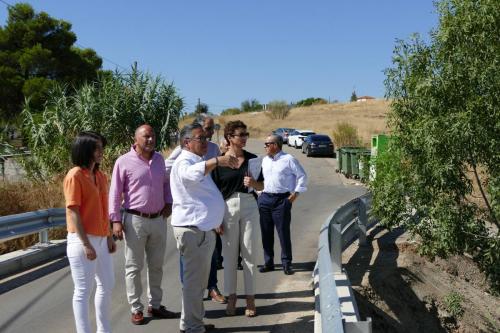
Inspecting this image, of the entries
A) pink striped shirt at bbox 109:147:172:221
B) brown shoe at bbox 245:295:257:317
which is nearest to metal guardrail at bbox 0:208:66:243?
pink striped shirt at bbox 109:147:172:221

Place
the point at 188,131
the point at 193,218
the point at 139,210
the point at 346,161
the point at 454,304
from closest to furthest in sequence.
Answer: the point at 193,218 < the point at 188,131 < the point at 139,210 < the point at 454,304 < the point at 346,161

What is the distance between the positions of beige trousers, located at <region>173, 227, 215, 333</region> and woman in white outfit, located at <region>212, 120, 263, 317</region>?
756 millimetres

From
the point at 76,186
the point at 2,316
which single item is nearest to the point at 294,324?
the point at 76,186

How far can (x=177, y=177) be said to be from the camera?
5055 mm

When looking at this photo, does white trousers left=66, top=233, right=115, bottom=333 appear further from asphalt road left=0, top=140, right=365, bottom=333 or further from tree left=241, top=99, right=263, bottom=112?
tree left=241, top=99, right=263, bottom=112

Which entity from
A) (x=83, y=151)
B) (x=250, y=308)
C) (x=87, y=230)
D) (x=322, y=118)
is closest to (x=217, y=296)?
(x=250, y=308)

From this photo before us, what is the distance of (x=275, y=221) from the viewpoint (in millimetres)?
7809

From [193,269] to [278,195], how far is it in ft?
9.74

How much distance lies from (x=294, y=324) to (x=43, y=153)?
11.5 m

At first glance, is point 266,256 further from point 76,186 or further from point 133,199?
point 76,186

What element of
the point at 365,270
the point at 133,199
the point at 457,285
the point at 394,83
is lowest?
the point at 457,285

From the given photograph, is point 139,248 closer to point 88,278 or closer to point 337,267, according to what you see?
point 88,278

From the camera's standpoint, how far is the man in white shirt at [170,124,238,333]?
4.99 metres

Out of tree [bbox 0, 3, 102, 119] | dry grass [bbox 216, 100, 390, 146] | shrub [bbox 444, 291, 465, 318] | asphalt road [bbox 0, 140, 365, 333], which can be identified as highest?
tree [bbox 0, 3, 102, 119]
